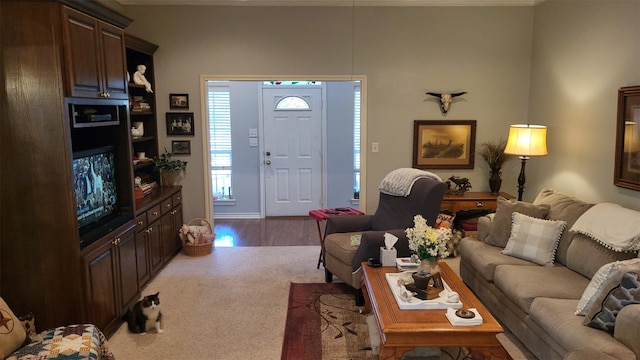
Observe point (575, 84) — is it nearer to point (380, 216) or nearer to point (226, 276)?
point (380, 216)

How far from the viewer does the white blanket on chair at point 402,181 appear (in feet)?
13.6

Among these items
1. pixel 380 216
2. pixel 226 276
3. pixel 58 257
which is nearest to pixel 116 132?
pixel 58 257

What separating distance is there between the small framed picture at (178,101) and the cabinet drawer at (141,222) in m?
1.63

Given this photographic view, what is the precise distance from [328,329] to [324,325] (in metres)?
0.07

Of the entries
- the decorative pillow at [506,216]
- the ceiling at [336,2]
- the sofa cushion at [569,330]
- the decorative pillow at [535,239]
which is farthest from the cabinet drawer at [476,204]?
the sofa cushion at [569,330]

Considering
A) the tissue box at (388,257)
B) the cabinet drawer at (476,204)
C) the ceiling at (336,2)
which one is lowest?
the tissue box at (388,257)

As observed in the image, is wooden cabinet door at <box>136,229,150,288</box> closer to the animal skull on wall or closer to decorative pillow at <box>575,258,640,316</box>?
decorative pillow at <box>575,258,640,316</box>

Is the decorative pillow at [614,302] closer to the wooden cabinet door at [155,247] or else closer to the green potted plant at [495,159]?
the green potted plant at [495,159]

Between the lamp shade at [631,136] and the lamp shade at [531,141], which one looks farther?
the lamp shade at [531,141]

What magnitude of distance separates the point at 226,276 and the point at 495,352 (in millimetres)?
2726

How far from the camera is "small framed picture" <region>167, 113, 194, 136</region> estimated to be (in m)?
5.32

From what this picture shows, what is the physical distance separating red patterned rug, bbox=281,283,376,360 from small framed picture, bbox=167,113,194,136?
7.51 feet

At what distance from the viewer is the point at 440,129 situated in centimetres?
542

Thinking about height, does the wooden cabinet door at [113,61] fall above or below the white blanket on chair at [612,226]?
above
